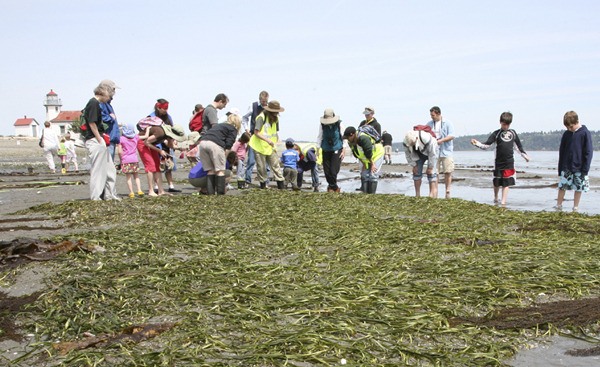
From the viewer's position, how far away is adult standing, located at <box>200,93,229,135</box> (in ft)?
41.6

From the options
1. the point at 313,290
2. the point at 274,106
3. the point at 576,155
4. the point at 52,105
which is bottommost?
the point at 313,290

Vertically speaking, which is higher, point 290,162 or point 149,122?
point 149,122

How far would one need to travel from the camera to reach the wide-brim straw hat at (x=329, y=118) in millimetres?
13013

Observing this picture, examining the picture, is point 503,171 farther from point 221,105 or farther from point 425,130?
point 221,105

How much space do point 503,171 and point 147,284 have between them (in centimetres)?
937

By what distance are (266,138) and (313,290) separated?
30.6 ft

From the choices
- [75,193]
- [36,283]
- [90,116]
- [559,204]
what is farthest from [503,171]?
[36,283]

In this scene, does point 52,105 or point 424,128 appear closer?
point 424,128

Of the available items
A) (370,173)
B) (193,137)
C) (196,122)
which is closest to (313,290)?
(370,173)

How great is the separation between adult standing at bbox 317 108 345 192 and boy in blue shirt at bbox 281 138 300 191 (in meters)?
1.32

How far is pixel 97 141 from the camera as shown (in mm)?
10078

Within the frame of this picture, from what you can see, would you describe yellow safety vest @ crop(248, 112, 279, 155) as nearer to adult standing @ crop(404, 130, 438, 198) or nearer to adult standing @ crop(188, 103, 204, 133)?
adult standing @ crop(188, 103, 204, 133)

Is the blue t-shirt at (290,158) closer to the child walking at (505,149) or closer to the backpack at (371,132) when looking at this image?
the backpack at (371,132)

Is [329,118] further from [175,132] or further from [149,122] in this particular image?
[149,122]
